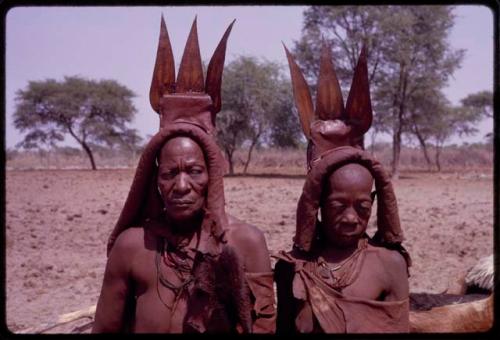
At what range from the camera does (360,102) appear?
3.15 meters

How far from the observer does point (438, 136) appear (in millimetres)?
38062

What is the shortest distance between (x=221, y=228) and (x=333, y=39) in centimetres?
2246

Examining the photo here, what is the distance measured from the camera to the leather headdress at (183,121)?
2.92 metres

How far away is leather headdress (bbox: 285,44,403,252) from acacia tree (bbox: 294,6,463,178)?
19.9 metres

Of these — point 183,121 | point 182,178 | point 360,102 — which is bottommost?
point 182,178

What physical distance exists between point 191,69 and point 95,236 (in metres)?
7.31

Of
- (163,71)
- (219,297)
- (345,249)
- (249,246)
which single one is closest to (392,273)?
(345,249)

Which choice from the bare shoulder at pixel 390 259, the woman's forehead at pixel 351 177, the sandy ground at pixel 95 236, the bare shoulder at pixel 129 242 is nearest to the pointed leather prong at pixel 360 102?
the woman's forehead at pixel 351 177

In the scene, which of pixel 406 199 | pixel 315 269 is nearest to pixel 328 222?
pixel 315 269

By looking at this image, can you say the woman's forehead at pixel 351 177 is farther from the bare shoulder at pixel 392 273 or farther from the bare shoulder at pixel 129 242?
the bare shoulder at pixel 129 242

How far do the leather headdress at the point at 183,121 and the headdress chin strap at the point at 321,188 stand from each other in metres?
0.43

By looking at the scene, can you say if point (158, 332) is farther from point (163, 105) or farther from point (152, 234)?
point (163, 105)

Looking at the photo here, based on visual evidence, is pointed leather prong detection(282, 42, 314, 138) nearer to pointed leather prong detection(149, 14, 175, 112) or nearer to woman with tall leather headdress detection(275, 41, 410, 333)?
woman with tall leather headdress detection(275, 41, 410, 333)

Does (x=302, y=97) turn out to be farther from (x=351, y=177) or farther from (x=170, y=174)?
(x=170, y=174)
